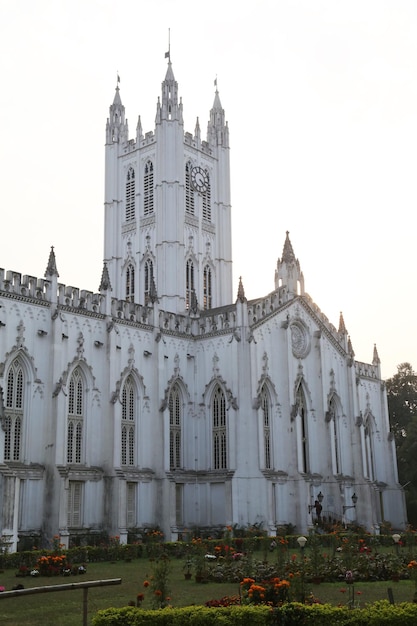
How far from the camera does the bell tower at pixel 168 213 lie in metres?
66.2

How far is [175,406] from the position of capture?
49.0 m

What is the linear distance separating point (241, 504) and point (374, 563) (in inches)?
798

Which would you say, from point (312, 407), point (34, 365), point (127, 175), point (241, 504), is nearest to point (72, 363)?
point (34, 365)

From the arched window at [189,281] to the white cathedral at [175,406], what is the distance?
182 millimetres

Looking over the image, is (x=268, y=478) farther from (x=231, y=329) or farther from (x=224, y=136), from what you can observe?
(x=224, y=136)

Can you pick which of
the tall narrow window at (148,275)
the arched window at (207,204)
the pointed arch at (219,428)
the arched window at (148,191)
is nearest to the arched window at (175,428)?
the pointed arch at (219,428)

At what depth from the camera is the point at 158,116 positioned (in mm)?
70250

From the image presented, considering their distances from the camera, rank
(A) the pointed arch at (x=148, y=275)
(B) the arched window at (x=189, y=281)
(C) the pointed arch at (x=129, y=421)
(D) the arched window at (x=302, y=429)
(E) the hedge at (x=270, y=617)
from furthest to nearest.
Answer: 1. (B) the arched window at (x=189, y=281)
2. (A) the pointed arch at (x=148, y=275)
3. (D) the arched window at (x=302, y=429)
4. (C) the pointed arch at (x=129, y=421)
5. (E) the hedge at (x=270, y=617)

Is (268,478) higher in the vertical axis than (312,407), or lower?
lower

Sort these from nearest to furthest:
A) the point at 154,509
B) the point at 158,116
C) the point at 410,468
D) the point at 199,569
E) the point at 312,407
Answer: the point at 199,569, the point at 154,509, the point at 312,407, the point at 410,468, the point at 158,116

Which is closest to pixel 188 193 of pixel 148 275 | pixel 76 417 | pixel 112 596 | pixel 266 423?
pixel 148 275

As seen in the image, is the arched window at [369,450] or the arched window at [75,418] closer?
the arched window at [75,418]

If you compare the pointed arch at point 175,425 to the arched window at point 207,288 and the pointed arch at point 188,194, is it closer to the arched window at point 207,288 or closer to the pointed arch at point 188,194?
the arched window at point 207,288

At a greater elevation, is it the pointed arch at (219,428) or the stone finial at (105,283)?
the stone finial at (105,283)
